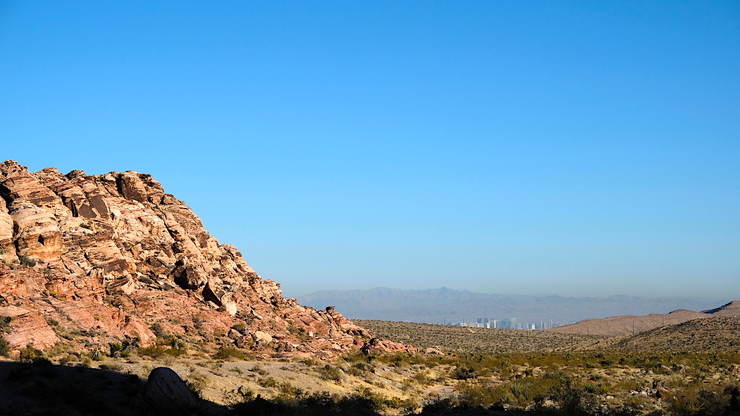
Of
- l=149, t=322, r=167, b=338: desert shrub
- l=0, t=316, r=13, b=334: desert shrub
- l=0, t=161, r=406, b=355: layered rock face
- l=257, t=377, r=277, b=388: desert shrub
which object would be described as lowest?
l=257, t=377, r=277, b=388: desert shrub

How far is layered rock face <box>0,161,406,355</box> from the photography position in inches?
1470

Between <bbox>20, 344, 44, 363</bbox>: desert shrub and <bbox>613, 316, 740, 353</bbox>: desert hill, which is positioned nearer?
<bbox>20, 344, 44, 363</bbox>: desert shrub

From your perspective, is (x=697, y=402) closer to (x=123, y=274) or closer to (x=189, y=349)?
(x=189, y=349)

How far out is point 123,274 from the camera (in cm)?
4525

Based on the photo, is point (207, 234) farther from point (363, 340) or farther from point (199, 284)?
point (363, 340)

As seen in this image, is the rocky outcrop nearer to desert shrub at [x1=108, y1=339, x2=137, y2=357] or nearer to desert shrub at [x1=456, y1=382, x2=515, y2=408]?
desert shrub at [x1=108, y1=339, x2=137, y2=357]

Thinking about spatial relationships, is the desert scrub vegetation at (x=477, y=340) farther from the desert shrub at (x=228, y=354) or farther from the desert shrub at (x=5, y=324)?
the desert shrub at (x=5, y=324)

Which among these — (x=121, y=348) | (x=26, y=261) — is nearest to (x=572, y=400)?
(x=121, y=348)

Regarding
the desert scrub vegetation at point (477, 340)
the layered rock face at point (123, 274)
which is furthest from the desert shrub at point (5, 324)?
the desert scrub vegetation at point (477, 340)

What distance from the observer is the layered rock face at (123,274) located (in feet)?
123

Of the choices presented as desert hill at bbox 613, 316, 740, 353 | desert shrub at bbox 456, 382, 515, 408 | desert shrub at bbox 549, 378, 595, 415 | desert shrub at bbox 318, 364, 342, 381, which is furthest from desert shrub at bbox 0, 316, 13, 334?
desert hill at bbox 613, 316, 740, 353

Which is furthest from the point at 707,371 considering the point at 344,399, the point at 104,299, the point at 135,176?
the point at 135,176

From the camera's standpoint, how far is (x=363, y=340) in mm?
60812

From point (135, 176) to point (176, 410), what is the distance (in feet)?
124
